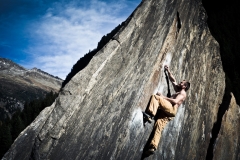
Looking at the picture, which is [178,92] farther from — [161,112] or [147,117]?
[147,117]

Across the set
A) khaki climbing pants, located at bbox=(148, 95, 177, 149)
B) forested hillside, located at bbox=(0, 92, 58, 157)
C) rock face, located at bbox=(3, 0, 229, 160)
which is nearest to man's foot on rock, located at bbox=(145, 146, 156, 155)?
khaki climbing pants, located at bbox=(148, 95, 177, 149)

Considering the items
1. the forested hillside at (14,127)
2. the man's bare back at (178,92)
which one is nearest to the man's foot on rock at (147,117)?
the man's bare back at (178,92)

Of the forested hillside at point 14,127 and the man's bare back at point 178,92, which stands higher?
the man's bare back at point 178,92

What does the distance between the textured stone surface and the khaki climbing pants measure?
20.7 ft

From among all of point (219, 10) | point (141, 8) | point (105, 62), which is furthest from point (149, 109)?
point (219, 10)

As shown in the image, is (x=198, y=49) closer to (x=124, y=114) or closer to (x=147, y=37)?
(x=147, y=37)

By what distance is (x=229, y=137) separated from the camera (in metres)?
14.8

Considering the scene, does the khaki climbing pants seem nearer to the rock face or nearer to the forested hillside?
the rock face

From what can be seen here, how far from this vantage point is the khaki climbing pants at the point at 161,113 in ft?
29.4

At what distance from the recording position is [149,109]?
8844mm

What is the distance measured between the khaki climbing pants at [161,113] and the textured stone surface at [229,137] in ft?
20.7

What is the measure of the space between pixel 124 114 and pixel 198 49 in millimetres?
7798

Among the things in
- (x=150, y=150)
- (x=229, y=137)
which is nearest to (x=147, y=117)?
(x=150, y=150)

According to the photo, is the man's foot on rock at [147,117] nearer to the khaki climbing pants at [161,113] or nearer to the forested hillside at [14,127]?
the khaki climbing pants at [161,113]
